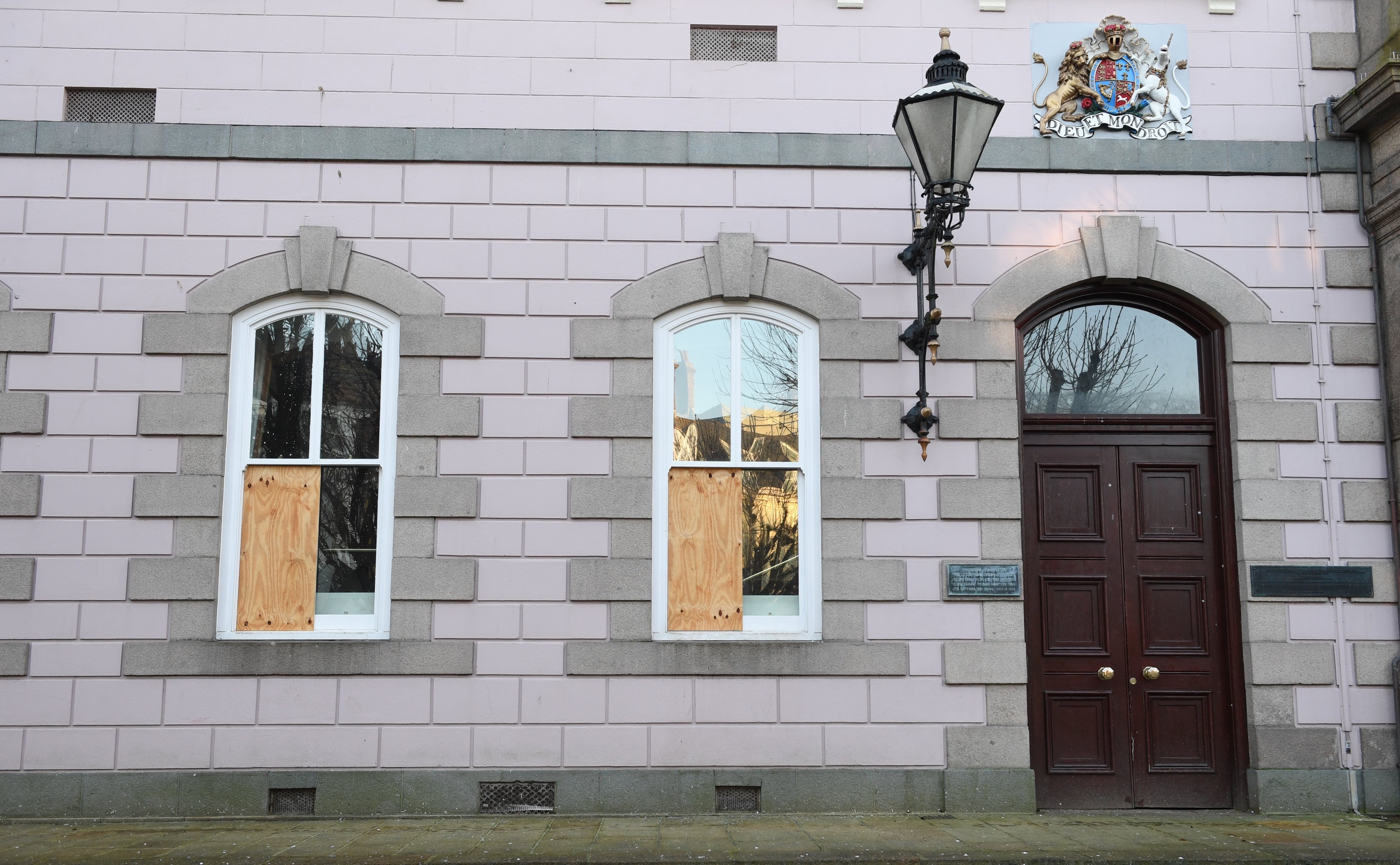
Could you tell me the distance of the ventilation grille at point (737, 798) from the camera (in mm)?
7285

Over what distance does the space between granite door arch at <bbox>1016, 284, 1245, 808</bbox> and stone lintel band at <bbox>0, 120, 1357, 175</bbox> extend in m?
1.07

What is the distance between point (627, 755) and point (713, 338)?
10.3 ft

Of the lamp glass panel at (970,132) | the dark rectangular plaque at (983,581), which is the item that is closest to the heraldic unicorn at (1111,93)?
the lamp glass panel at (970,132)

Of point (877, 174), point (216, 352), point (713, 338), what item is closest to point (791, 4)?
point (877, 174)

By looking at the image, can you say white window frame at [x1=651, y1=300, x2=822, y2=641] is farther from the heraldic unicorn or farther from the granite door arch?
the heraldic unicorn

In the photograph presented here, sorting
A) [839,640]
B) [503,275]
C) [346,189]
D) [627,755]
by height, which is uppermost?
[346,189]

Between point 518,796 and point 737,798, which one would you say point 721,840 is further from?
point 518,796

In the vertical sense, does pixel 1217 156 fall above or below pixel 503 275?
above

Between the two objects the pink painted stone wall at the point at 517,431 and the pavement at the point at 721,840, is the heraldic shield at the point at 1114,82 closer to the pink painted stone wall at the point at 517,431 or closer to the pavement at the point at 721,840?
the pink painted stone wall at the point at 517,431

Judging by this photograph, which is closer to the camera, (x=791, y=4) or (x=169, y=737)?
(x=169, y=737)

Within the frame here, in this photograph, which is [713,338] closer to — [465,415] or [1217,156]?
[465,415]

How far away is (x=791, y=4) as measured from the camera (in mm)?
8094

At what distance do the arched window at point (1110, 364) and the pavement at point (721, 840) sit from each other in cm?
303

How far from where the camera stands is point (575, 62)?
7.98m
